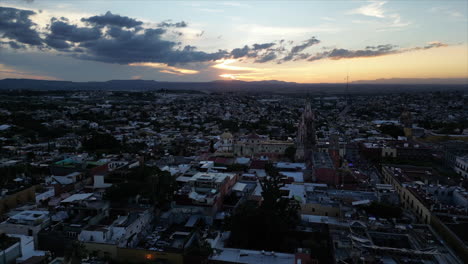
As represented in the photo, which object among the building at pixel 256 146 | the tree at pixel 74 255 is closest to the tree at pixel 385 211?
the tree at pixel 74 255

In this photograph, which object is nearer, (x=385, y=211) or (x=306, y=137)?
(x=385, y=211)

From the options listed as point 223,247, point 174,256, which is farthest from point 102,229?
point 223,247

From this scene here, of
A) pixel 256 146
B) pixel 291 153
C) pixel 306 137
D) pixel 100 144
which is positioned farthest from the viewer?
pixel 100 144

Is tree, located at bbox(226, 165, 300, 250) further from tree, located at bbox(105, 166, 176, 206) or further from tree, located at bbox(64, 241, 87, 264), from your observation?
tree, located at bbox(64, 241, 87, 264)

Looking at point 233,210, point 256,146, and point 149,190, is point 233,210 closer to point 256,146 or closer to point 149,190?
point 149,190

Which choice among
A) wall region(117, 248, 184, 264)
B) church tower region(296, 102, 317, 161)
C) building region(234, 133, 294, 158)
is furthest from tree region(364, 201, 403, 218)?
building region(234, 133, 294, 158)

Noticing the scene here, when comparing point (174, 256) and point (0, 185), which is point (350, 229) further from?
point (0, 185)

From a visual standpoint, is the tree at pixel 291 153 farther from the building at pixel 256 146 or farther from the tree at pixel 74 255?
the tree at pixel 74 255

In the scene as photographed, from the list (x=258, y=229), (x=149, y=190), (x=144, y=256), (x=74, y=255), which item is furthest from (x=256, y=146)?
(x=74, y=255)
